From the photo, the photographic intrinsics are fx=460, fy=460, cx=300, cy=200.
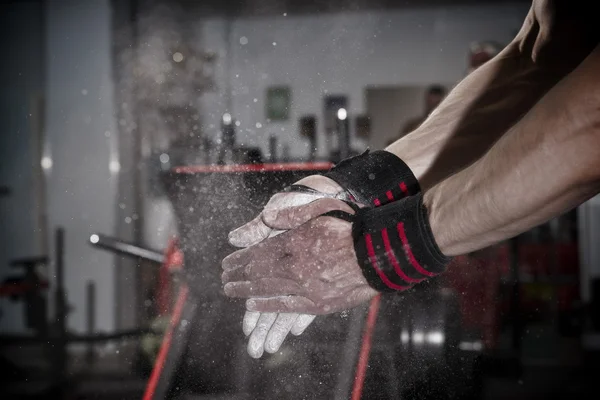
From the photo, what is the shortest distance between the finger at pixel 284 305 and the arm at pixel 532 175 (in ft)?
0.49

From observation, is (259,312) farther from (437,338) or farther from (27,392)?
(27,392)

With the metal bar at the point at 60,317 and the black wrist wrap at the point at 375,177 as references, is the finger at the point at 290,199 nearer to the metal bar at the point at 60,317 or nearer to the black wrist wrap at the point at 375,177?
the black wrist wrap at the point at 375,177

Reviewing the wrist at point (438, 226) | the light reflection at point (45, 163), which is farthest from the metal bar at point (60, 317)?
the wrist at point (438, 226)

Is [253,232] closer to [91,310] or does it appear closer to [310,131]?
[310,131]

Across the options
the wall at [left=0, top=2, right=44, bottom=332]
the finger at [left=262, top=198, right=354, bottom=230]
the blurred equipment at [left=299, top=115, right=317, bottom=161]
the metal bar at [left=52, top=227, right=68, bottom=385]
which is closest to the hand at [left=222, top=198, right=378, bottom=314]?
the finger at [left=262, top=198, right=354, bottom=230]

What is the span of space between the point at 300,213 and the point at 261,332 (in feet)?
0.49

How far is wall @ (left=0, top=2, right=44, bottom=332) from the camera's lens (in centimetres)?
95

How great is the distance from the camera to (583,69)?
366 mm

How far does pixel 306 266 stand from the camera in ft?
1.54

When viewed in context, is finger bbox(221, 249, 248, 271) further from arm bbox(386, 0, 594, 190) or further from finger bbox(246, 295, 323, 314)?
arm bbox(386, 0, 594, 190)

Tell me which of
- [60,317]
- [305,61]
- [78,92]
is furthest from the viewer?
[60,317]

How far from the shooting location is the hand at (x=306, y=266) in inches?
18.2

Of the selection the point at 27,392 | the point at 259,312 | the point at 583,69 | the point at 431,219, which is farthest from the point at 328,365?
the point at 27,392

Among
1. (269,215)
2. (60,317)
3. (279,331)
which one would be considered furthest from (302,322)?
(60,317)
